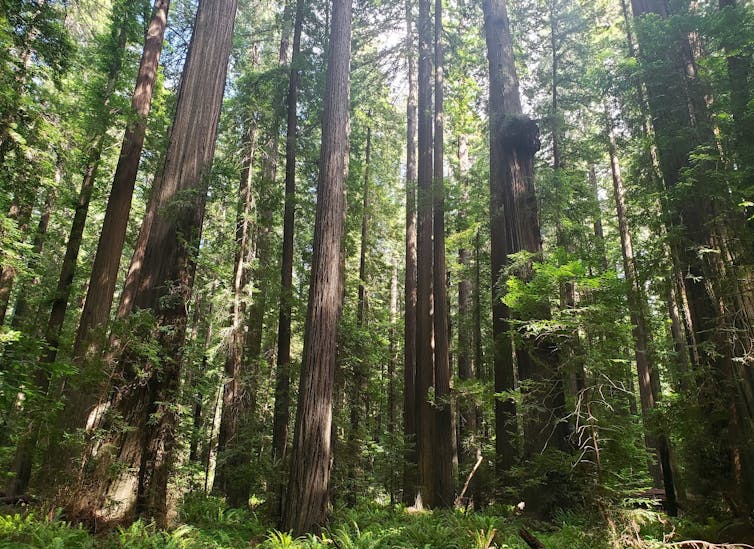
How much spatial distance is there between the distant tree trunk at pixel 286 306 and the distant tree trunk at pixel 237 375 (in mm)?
864

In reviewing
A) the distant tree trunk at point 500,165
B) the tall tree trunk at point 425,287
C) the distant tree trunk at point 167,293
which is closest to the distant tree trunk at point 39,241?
the distant tree trunk at point 167,293

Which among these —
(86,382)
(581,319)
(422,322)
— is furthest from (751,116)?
(86,382)

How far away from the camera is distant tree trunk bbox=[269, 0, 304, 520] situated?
9395 millimetres

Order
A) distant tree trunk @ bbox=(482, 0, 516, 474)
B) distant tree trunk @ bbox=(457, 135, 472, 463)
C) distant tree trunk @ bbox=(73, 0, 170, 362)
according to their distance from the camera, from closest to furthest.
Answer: distant tree trunk @ bbox=(482, 0, 516, 474), distant tree trunk @ bbox=(73, 0, 170, 362), distant tree trunk @ bbox=(457, 135, 472, 463)

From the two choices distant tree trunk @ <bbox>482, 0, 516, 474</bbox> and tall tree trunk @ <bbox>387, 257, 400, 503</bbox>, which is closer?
distant tree trunk @ <bbox>482, 0, 516, 474</bbox>

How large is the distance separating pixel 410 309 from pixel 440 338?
270 cm

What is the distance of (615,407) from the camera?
476 centimetres

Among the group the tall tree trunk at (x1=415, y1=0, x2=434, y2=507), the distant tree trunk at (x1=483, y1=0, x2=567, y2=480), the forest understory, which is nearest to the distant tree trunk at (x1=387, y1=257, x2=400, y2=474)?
the forest understory

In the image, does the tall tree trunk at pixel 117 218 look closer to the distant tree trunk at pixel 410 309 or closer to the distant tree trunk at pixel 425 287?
the distant tree trunk at pixel 425 287

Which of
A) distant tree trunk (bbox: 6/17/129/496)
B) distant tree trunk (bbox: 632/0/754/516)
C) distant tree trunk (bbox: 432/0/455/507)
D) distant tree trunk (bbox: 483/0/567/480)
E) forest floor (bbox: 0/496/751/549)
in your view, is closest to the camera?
forest floor (bbox: 0/496/751/549)

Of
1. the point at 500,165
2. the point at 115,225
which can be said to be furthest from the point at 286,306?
the point at 500,165

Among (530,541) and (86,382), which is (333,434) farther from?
(530,541)

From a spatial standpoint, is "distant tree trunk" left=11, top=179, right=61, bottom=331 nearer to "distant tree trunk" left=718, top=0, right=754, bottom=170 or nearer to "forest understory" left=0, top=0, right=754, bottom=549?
"forest understory" left=0, top=0, right=754, bottom=549

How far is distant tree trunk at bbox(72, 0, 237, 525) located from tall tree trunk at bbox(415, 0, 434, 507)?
6221 mm
